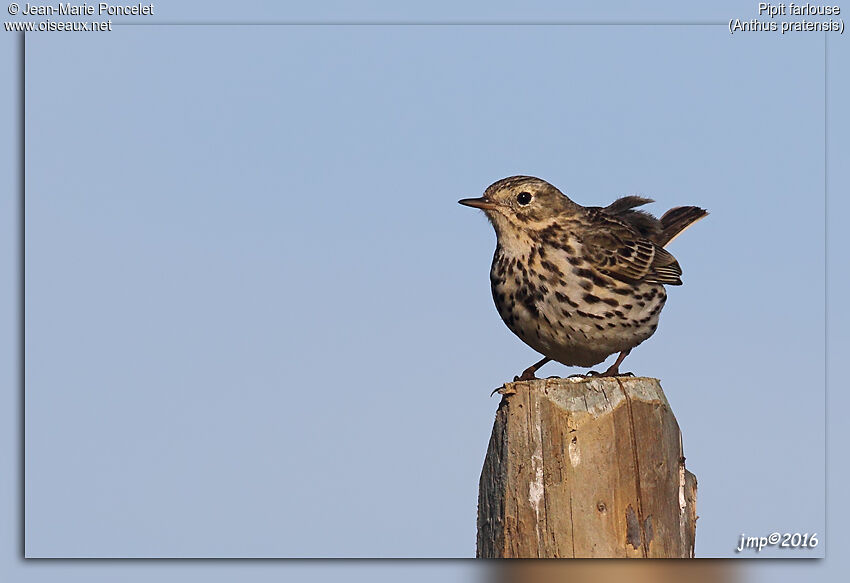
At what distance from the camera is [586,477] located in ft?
21.5

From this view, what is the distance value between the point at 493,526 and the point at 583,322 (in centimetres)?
309

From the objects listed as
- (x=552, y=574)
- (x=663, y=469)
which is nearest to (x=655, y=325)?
(x=663, y=469)

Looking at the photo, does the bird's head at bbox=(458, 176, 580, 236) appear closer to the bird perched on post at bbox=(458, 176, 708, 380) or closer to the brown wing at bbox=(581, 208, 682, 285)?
the bird perched on post at bbox=(458, 176, 708, 380)

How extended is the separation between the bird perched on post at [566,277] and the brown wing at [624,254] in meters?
0.01

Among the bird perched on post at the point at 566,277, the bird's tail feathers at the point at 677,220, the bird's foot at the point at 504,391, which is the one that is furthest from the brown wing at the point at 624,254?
the bird's foot at the point at 504,391

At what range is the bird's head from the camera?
400 inches

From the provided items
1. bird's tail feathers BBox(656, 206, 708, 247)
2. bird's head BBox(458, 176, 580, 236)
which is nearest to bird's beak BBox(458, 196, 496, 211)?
bird's head BBox(458, 176, 580, 236)

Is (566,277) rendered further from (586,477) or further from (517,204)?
(586,477)

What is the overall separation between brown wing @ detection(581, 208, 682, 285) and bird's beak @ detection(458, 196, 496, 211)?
904 mm

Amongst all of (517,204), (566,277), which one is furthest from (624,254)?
(517,204)

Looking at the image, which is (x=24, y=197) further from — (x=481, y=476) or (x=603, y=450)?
(x=603, y=450)

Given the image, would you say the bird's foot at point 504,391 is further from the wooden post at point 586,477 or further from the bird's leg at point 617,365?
the bird's leg at point 617,365

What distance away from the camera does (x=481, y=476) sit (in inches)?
282

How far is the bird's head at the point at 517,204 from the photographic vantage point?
33.3 feet
